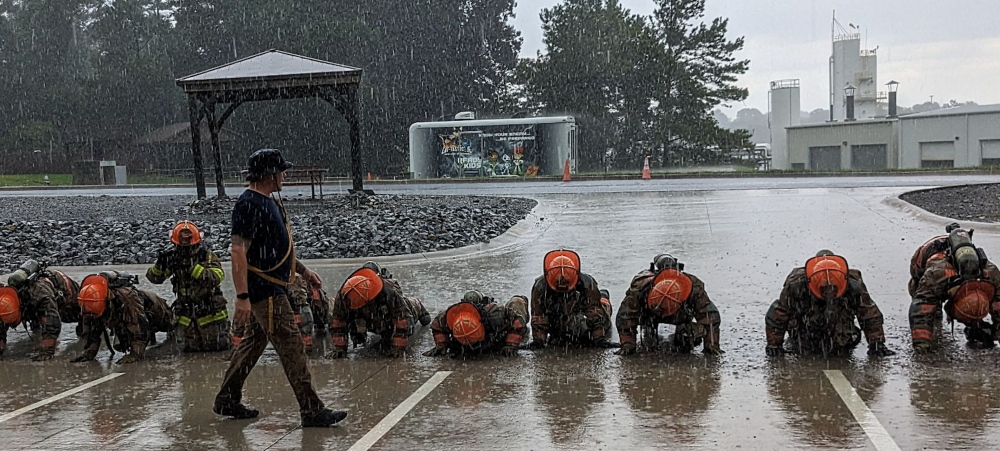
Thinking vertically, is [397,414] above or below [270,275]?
below

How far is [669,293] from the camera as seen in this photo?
6789 millimetres

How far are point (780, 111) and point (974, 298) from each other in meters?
57.4

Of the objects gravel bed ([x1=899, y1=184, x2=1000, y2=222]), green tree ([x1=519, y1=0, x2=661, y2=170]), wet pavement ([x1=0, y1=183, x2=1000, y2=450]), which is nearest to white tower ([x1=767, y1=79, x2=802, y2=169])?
green tree ([x1=519, y1=0, x2=661, y2=170])

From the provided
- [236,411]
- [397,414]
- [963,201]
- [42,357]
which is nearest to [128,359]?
[42,357]

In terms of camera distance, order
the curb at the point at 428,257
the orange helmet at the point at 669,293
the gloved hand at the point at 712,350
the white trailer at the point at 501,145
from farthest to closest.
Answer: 1. the white trailer at the point at 501,145
2. the curb at the point at 428,257
3. the gloved hand at the point at 712,350
4. the orange helmet at the point at 669,293

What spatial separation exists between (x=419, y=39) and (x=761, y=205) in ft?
130

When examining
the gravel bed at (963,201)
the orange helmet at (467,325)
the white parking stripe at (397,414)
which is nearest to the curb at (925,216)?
the gravel bed at (963,201)

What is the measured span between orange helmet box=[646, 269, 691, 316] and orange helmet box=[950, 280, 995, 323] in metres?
2.05

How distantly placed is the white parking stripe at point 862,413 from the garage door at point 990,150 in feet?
146

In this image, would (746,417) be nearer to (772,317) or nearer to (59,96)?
(772,317)

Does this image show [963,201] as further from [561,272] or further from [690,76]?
[690,76]

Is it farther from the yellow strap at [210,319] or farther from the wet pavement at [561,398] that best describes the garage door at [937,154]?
the yellow strap at [210,319]

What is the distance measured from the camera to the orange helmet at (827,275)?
21.2 feet

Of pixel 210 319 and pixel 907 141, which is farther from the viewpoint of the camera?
pixel 907 141
